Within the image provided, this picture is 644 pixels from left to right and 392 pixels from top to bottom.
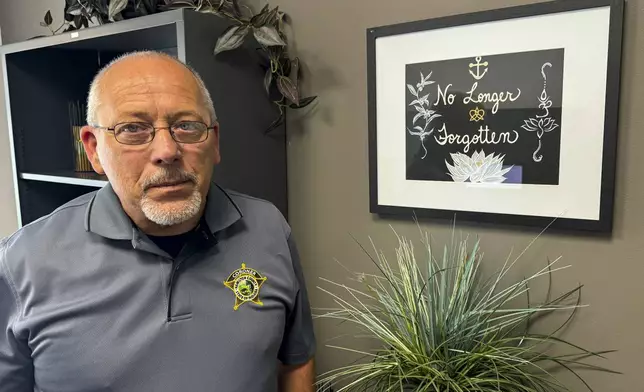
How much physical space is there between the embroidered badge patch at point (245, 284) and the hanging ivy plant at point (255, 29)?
53cm

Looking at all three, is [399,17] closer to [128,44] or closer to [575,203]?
[575,203]

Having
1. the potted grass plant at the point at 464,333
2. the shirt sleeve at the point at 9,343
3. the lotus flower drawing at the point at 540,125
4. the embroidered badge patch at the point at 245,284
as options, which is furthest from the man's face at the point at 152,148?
the lotus flower drawing at the point at 540,125

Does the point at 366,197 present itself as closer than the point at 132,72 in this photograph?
No

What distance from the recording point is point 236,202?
1290 mm

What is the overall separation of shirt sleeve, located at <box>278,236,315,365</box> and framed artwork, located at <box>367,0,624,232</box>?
0.31 meters

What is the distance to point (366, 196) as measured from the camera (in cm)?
151

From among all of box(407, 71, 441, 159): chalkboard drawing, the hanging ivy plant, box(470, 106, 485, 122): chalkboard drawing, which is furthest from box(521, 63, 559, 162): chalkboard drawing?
the hanging ivy plant

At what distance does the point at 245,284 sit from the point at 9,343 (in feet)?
1.65

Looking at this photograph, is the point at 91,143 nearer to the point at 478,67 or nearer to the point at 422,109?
the point at 422,109

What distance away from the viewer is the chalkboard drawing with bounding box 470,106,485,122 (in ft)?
4.17

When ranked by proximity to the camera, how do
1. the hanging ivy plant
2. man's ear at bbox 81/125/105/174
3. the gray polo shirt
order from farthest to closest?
the hanging ivy plant
man's ear at bbox 81/125/105/174
the gray polo shirt

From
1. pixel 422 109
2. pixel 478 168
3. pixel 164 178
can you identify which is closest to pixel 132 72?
pixel 164 178

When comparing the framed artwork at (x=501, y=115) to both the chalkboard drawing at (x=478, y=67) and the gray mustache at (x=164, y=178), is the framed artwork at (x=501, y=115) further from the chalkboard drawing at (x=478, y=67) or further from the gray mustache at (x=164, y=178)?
the gray mustache at (x=164, y=178)

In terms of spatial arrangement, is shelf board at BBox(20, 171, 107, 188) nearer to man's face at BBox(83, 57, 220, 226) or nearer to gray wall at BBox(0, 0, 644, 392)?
man's face at BBox(83, 57, 220, 226)
